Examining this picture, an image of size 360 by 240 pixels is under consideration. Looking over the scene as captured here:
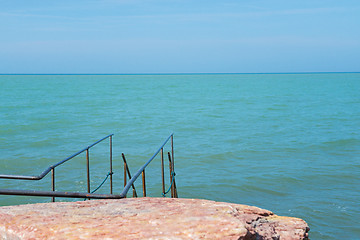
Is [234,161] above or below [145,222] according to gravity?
below

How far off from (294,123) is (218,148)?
11.7 metres

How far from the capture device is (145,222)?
327 centimetres

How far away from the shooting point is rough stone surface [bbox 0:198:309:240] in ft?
10.2

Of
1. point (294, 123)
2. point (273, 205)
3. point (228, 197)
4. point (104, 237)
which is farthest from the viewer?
point (294, 123)

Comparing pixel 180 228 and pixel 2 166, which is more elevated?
pixel 180 228

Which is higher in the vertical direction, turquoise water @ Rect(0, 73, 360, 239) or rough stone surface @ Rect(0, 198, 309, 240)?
rough stone surface @ Rect(0, 198, 309, 240)

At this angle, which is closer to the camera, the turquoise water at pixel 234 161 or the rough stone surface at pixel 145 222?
the rough stone surface at pixel 145 222

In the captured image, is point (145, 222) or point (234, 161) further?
point (234, 161)

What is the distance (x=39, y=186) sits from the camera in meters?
12.1

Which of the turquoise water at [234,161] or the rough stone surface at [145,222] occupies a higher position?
the rough stone surface at [145,222]

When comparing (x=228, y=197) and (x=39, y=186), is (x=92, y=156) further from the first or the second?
(x=228, y=197)

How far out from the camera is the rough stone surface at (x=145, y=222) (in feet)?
10.2

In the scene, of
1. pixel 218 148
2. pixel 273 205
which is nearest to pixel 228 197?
pixel 273 205

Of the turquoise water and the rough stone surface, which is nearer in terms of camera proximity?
the rough stone surface
